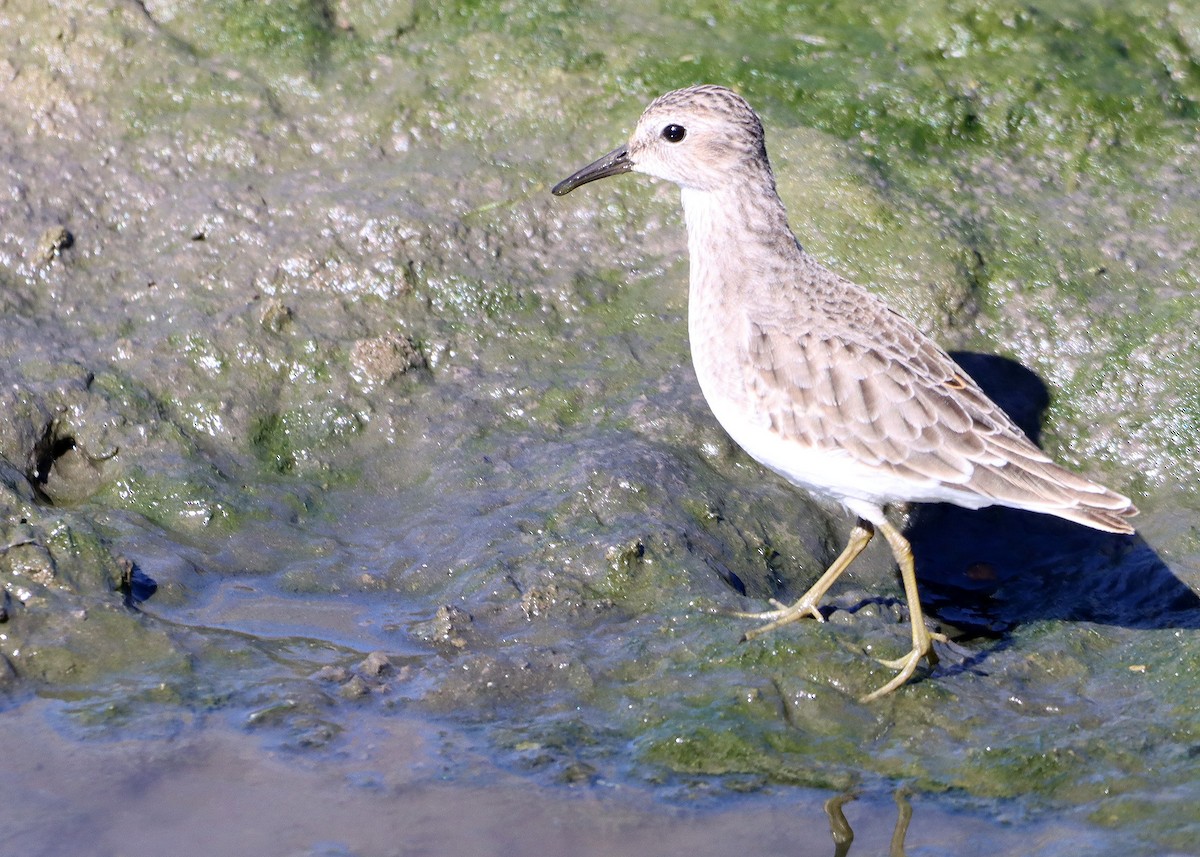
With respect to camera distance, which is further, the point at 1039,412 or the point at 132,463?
the point at 1039,412

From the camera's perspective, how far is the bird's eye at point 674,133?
573 centimetres

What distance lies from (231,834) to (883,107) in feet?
16.8

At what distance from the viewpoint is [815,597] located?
17.5 feet

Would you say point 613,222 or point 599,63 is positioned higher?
point 599,63

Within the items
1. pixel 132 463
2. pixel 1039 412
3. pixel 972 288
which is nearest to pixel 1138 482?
pixel 1039 412

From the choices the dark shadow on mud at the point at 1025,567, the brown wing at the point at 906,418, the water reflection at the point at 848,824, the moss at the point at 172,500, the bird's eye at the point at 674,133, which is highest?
the bird's eye at the point at 674,133

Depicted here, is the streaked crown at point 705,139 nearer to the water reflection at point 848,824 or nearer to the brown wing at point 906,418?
the brown wing at point 906,418

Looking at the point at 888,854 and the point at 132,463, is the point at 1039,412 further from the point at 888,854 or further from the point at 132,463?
the point at 132,463

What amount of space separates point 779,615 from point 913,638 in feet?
1.65

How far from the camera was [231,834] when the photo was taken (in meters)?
4.18

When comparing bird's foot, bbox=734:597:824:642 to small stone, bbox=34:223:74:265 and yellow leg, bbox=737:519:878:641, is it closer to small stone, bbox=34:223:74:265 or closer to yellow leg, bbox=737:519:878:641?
yellow leg, bbox=737:519:878:641

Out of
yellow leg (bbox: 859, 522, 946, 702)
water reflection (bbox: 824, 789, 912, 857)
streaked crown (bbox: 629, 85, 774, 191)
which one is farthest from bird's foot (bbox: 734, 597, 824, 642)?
streaked crown (bbox: 629, 85, 774, 191)

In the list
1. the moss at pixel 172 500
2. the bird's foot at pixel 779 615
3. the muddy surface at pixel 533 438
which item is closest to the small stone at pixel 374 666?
the muddy surface at pixel 533 438

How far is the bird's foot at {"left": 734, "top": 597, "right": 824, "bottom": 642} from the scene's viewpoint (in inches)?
195
